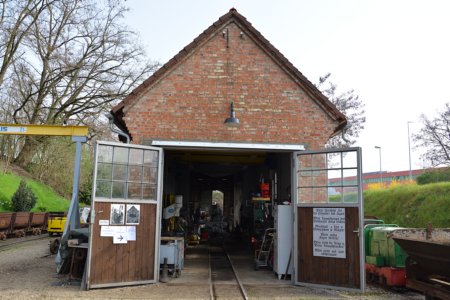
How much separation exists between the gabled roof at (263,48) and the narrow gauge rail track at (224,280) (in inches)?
186

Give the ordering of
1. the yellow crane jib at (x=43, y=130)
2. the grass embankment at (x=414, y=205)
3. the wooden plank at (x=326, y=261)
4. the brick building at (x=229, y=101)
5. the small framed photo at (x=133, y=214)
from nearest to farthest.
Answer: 1. the wooden plank at (x=326, y=261)
2. the small framed photo at (x=133, y=214)
3. the brick building at (x=229, y=101)
4. the yellow crane jib at (x=43, y=130)
5. the grass embankment at (x=414, y=205)

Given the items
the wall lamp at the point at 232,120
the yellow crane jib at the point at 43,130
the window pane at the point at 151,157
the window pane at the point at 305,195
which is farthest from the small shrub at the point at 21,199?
the window pane at the point at 305,195

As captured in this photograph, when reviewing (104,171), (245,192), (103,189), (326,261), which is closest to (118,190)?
(103,189)

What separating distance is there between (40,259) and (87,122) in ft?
60.4

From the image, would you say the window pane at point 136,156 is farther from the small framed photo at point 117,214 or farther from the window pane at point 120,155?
the small framed photo at point 117,214

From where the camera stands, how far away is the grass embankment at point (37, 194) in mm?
25562

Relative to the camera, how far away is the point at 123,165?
9234 mm

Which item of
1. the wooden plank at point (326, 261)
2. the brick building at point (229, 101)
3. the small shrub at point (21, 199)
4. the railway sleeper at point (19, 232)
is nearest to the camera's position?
the wooden plank at point (326, 261)

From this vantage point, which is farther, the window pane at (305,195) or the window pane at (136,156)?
the window pane at (305,195)

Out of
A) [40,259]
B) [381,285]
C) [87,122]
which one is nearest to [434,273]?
[381,285]

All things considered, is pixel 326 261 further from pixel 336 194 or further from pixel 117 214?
pixel 117 214

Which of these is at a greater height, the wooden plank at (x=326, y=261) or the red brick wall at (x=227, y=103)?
the red brick wall at (x=227, y=103)

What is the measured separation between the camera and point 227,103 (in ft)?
33.4

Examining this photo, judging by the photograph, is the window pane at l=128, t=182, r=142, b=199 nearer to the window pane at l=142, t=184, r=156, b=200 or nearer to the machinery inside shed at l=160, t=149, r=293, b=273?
the window pane at l=142, t=184, r=156, b=200
